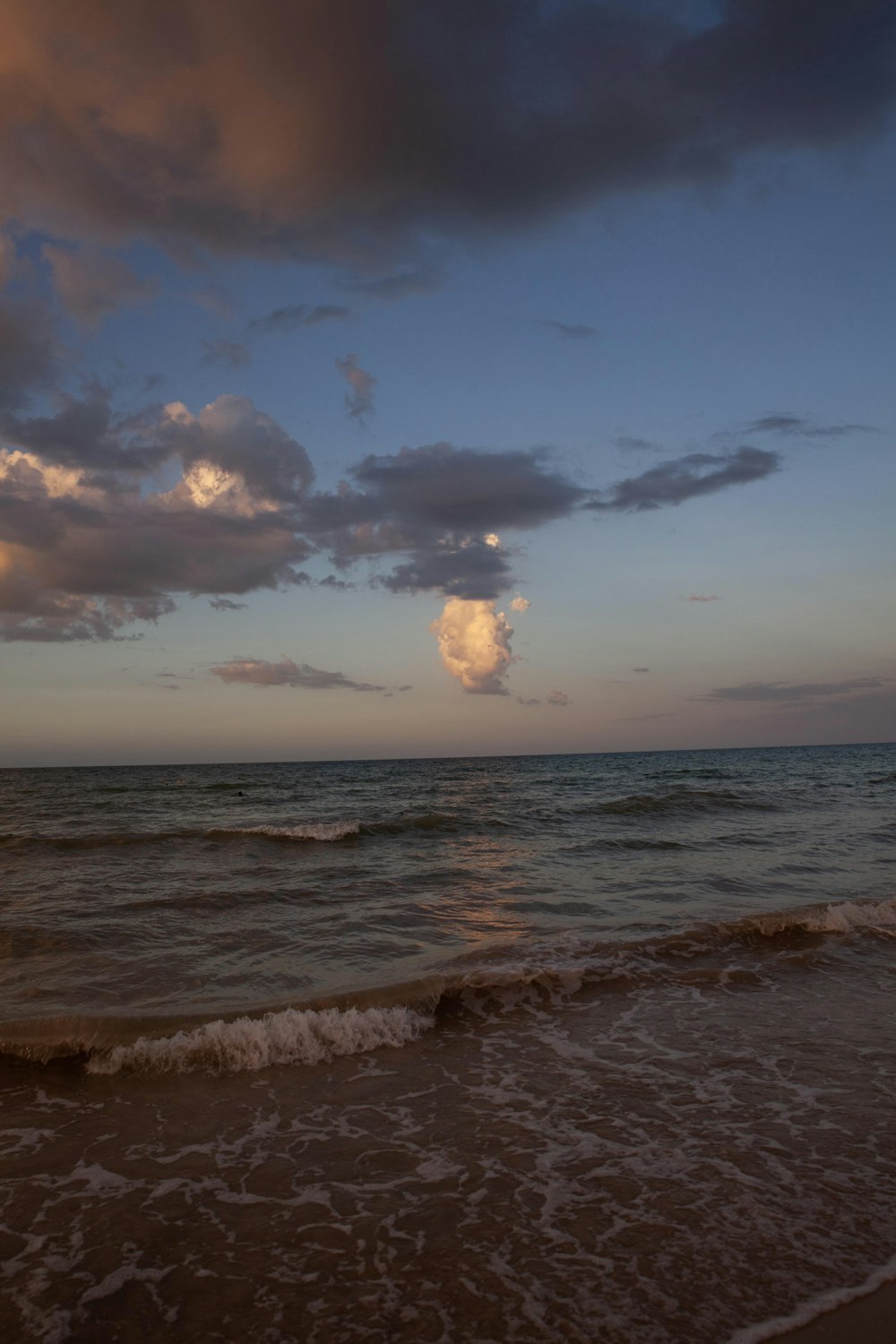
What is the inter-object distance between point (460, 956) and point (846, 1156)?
559cm

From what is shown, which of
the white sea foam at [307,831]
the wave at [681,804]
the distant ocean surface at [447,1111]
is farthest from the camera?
the wave at [681,804]

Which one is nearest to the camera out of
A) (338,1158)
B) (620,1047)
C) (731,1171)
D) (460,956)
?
(731,1171)

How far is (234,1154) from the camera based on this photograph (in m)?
5.32

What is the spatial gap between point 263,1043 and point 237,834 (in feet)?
59.3

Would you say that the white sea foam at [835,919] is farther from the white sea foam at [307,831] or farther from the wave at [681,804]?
the wave at [681,804]

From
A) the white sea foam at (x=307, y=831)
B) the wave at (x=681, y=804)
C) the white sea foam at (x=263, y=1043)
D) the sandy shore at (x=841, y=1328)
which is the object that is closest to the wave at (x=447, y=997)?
the white sea foam at (x=263, y=1043)

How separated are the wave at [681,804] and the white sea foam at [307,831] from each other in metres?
10.9

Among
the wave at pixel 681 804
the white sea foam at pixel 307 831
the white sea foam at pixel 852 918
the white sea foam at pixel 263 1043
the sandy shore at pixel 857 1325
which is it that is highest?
the sandy shore at pixel 857 1325

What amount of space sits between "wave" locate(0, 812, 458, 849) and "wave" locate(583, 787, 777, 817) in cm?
769

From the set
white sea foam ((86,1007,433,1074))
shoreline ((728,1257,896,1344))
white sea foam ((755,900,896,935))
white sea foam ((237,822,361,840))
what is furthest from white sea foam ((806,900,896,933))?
white sea foam ((237,822,361,840))

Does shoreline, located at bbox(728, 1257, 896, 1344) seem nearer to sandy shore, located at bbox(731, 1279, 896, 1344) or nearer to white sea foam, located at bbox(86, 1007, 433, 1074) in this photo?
sandy shore, located at bbox(731, 1279, 896, 1344)

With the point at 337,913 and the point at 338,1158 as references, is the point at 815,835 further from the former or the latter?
the point at 338,1158

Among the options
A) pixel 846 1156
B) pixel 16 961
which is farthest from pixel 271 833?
pixel 846 1156

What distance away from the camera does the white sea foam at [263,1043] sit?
22.9ft
